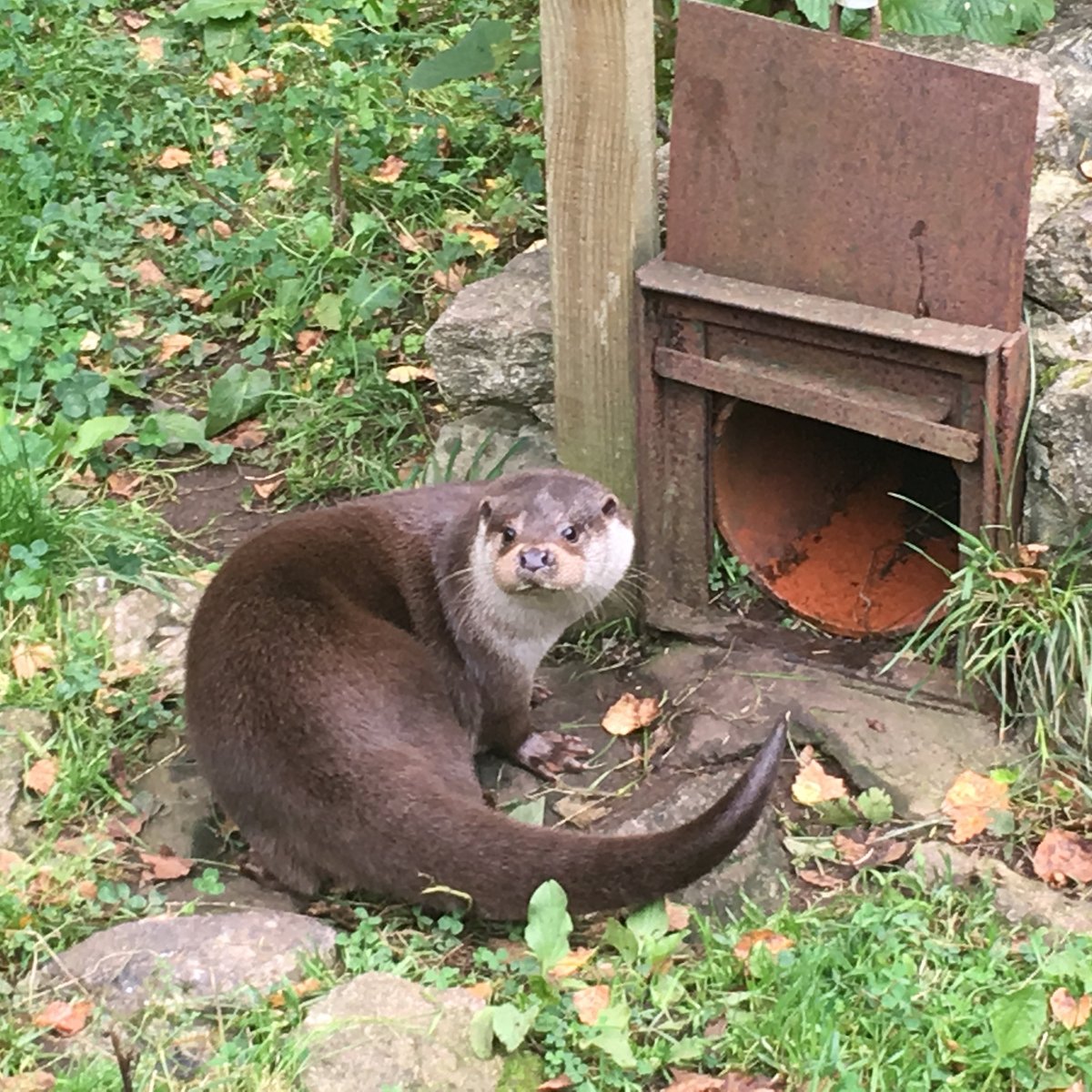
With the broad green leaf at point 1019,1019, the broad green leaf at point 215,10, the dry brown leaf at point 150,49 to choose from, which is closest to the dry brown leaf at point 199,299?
the dry brown leaf at point 150,49

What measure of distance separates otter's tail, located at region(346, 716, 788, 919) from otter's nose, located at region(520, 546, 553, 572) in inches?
Answer: 19.2

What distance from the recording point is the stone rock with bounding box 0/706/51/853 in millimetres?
2936

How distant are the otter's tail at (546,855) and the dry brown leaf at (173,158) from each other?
9.99ft

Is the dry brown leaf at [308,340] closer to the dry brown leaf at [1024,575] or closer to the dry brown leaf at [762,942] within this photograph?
the dry brown leaf at [1024,575]

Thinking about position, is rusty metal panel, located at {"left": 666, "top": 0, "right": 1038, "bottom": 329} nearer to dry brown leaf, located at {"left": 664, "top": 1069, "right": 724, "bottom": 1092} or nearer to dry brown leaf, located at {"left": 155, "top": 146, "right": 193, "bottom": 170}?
dry brown leaf, located at {"left": 664, "top": 1069, "right": 724, "bottom": 1092}

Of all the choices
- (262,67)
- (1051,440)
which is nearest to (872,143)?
(1051,440)

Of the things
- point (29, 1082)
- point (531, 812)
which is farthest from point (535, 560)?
point (29, 1082)

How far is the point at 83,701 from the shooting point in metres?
3.22

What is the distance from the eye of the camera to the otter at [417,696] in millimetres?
2553

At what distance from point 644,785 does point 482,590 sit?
494 mm

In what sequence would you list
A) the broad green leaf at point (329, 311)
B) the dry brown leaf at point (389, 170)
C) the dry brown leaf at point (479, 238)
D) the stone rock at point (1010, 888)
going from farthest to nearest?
the dry brown leaf at point (389, 170) < the dry brown leaf at point (479, 238) < the broad green leaf at point (329, 311) < the stone rock at point (1010, 888)

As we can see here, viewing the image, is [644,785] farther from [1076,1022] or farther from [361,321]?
[361,321]

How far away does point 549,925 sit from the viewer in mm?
2477

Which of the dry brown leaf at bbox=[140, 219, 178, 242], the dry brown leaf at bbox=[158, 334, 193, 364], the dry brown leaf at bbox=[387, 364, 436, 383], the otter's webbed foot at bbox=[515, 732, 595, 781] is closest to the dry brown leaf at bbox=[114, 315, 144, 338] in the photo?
the dry brown leaf at bbox=[158, 334, 193, 364]
